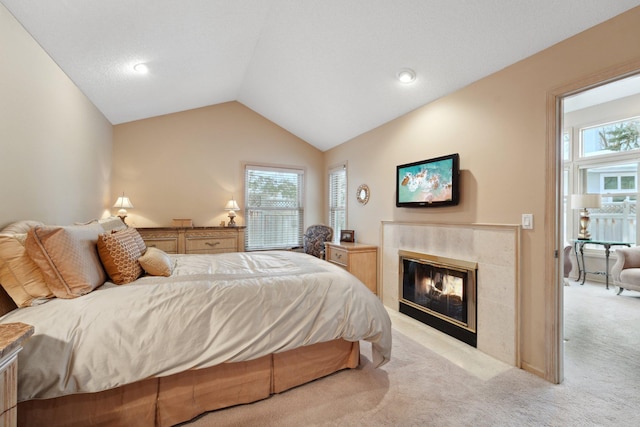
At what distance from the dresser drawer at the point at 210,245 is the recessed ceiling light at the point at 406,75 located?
10.6 ft

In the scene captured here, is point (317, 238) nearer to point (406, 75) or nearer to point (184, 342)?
point (406, 75)

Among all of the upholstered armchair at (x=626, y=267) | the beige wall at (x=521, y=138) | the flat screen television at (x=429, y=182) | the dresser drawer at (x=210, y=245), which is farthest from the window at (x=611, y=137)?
the dresser drawer at (x=210, y=245)

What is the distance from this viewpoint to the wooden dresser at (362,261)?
3.78 m

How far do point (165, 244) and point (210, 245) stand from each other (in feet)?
1.96

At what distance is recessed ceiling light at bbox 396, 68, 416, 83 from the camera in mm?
2796

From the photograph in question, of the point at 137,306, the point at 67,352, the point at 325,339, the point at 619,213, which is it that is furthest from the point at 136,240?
the point at 619,213

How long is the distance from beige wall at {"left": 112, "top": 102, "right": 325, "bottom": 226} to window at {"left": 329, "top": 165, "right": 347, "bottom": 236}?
0.70m

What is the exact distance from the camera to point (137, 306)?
1.49 m

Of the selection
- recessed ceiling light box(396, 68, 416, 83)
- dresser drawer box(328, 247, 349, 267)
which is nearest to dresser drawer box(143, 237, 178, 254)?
dresser drawer box(328, 247, 349, 267)

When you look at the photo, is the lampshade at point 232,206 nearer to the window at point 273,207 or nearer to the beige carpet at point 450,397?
the window at point 273,207

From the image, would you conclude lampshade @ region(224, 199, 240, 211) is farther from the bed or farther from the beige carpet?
the beige carpet

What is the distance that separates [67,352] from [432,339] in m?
2.80

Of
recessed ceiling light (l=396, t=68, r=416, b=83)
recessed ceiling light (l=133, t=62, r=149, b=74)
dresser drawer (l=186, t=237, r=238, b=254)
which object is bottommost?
dresser drawer (l=186, t=237, r=238, b=254)

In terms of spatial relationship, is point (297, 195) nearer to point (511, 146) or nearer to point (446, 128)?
point (446, 128)
